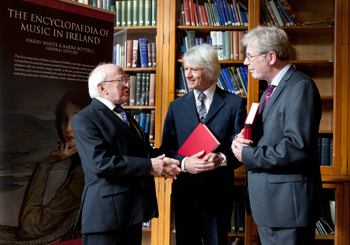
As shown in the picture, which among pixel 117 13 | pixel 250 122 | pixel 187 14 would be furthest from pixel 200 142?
pixel 117 13

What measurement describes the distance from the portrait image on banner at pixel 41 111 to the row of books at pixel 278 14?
1.65m

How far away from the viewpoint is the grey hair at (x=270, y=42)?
1.75 m

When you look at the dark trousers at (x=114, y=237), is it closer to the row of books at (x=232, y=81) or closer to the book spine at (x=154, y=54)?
the row of books at (x=232, y=81)

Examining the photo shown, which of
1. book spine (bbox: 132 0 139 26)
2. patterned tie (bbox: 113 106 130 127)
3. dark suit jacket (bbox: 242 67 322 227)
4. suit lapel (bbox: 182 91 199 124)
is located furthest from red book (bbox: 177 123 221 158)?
book spine (bbox: 132 0 139 26)

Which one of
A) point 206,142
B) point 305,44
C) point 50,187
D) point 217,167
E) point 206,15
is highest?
point 206,15

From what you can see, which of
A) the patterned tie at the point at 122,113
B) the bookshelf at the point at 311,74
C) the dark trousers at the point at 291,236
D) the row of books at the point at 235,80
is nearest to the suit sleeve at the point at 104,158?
the patterned tie at the point at 122,113

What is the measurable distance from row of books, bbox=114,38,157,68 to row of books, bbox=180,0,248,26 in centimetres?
42

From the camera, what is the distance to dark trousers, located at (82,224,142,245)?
1.58 m

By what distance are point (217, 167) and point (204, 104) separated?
1.51ft

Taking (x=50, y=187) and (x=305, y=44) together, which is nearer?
(x=50, y=187)

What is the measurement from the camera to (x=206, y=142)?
1954 millimetres

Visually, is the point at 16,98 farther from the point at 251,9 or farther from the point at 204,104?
the point at 251,9

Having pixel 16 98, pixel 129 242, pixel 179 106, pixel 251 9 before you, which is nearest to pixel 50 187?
pixel 16 98

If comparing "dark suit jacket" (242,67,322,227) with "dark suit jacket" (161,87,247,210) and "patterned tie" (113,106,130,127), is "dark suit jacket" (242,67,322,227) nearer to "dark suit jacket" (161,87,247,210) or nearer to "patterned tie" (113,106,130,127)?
"dark suit jacket" (161,87,247,210)
